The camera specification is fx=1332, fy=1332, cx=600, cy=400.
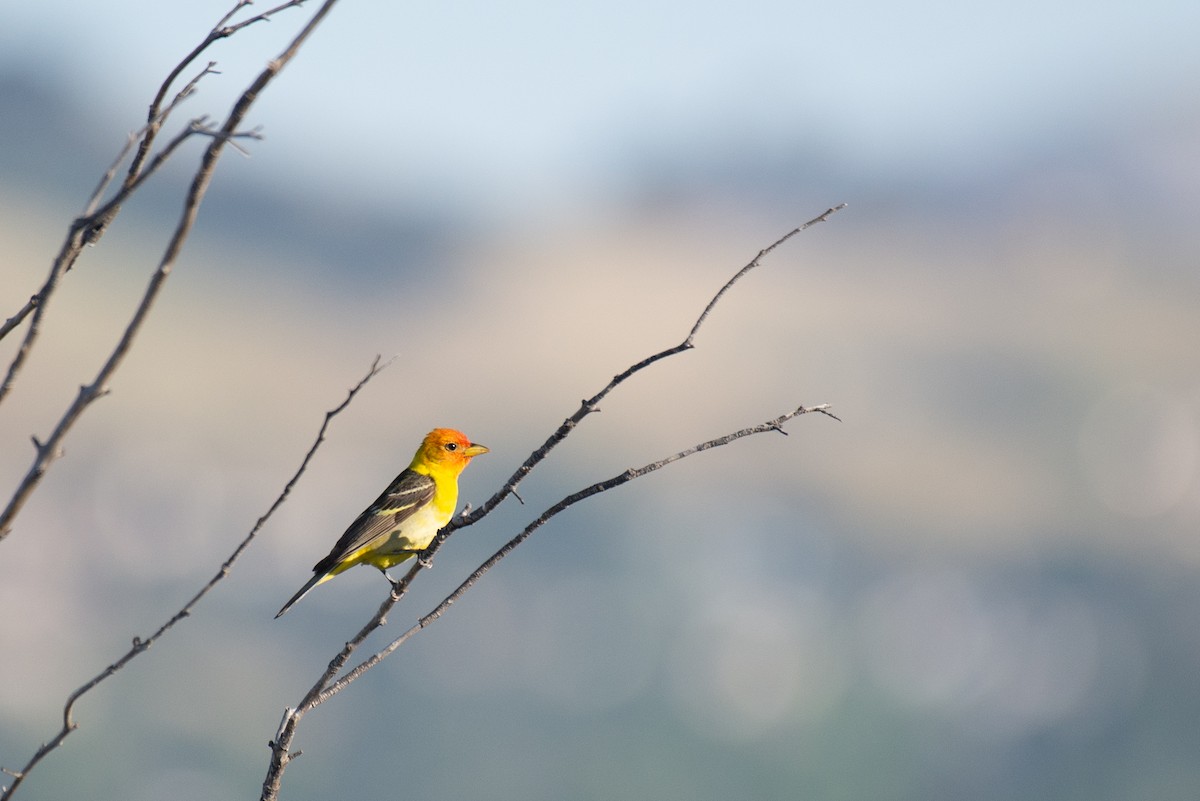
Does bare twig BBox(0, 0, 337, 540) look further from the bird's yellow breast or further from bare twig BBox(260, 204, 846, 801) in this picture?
the bird's yellow breast

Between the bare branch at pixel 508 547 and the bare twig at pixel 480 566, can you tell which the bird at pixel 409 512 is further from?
the bare branch at pixel 508 547

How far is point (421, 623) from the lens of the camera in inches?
231

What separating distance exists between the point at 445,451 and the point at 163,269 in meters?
10.8

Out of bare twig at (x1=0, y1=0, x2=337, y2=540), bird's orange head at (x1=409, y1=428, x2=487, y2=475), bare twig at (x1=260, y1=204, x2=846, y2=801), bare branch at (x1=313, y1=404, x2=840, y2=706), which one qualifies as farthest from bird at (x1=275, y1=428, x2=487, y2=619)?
bare twig at (x1=0, y1=0, x2=337, y2=540)

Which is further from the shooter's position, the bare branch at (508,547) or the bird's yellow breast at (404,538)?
the bird's yellow breast at (404,538)

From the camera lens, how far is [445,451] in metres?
14.5

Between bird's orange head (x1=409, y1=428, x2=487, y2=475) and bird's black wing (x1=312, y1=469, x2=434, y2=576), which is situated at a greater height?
bird's orange head (x1=409, y1=428, x2=487, y2=475)

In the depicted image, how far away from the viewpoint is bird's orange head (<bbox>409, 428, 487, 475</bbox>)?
1436 centimetres

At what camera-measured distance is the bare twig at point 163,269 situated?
3.61 metres

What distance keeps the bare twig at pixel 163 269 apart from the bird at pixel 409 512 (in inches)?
390

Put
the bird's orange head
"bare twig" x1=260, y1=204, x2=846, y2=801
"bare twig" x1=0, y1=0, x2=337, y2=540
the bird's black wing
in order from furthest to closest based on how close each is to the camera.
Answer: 1. the bird's orange head
2. the bird's black wing
3. "bare twig" x1=260, y1=204, x2=846, y2=801
4. "bare twig" x1=0, y1=0, x2=337, y2=540

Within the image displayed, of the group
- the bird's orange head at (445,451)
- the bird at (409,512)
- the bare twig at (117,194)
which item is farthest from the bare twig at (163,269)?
the bird's orange head at (445,451)

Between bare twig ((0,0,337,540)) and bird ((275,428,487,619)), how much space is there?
990cm

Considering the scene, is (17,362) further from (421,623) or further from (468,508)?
(468,508)
